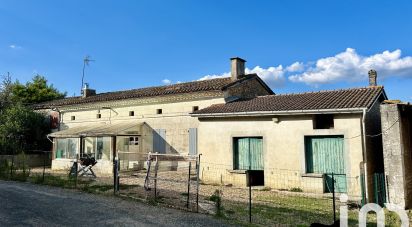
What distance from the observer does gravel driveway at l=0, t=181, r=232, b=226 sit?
8.26 meters

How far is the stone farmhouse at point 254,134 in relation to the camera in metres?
13.1

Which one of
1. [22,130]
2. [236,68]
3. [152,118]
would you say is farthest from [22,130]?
[236,68]

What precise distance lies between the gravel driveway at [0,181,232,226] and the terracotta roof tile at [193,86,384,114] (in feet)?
22.6

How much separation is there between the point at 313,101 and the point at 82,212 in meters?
10.1

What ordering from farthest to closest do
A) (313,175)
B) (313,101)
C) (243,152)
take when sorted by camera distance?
1. (243,152)
2. (313,101)
3. (313,175)

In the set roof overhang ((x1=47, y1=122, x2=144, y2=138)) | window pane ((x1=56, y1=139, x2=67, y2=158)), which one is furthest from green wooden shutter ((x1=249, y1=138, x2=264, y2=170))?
window pane ((x1=56, y1=139, x2=67, y2=158))

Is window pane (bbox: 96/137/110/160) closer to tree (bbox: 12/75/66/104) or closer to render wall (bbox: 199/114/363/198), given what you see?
render wall (bbox: 199/114/363/198)

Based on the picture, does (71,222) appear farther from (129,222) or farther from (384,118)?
(384,118)

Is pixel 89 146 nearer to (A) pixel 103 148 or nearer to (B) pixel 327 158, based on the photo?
(A) pixel 103 148

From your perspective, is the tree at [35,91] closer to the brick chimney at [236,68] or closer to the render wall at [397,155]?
the brick chimney at [236,68]

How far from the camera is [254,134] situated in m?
15.3

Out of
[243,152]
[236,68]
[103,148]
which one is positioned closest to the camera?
[243,152]

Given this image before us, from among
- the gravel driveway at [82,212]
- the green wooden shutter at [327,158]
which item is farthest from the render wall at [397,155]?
the gravel driveway at [82,212]

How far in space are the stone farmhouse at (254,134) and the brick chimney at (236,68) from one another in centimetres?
6
